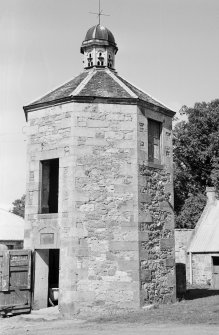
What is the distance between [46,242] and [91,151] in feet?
11.0

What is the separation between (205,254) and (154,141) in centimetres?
1197

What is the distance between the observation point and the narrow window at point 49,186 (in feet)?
48.3

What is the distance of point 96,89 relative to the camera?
48.5 ft

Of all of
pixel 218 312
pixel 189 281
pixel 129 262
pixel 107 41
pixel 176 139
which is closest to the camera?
pixel 218 312

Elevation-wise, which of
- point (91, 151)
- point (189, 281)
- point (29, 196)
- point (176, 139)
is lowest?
point (189, 281)

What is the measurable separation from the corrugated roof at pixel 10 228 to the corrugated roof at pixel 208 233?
51.2 ft

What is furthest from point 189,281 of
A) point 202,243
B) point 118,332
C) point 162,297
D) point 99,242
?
point 118,332

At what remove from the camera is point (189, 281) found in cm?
2528

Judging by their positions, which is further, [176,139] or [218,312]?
[176,139]

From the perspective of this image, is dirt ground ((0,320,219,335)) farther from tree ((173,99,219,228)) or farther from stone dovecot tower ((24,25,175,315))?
tree ((173,99,219,228))

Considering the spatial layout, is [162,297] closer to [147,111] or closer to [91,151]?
[91,151]

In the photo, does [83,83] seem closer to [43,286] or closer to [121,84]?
[121,84]

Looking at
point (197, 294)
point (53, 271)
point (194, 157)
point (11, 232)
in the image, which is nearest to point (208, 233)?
point (197, 294)

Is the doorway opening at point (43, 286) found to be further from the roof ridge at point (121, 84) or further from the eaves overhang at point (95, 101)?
the roof ridge at point (121, 84)
